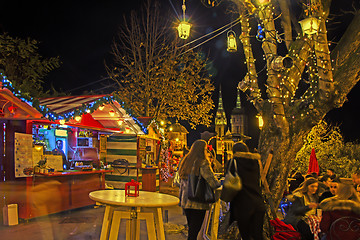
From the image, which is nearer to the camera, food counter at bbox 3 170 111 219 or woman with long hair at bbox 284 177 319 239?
woman with long hair at bbox 284 177 319 239

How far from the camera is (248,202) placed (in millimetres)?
4570

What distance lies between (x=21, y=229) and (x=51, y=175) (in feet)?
5.07

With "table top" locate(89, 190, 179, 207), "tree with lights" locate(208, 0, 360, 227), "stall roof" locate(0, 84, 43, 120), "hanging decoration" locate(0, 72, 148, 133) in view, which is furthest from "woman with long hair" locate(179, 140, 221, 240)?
"stall roof" locate(0, 84, 43, 120)

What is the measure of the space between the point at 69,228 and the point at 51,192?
5.31 feet

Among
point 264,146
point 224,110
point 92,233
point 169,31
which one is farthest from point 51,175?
point 224,110

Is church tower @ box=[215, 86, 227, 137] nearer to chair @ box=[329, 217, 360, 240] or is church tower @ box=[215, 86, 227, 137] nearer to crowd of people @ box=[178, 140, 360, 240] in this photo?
crowd of people @ box=[178, 140, 360, 240]

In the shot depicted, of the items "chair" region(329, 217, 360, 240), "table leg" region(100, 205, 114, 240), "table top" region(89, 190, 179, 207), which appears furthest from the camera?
"table leg" region(100, 205, 114, 240)

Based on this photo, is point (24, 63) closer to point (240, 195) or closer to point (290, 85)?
point (290, 85)

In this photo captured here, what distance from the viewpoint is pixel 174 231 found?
725 centimetres

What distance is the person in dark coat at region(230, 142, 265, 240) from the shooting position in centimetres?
457

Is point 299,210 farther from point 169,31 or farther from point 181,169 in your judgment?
point 169,31

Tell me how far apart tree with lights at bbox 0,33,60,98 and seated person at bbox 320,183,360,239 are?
18564mm

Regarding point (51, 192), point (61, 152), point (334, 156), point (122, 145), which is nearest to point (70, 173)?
point (51, 192)

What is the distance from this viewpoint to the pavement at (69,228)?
22.0 ft
